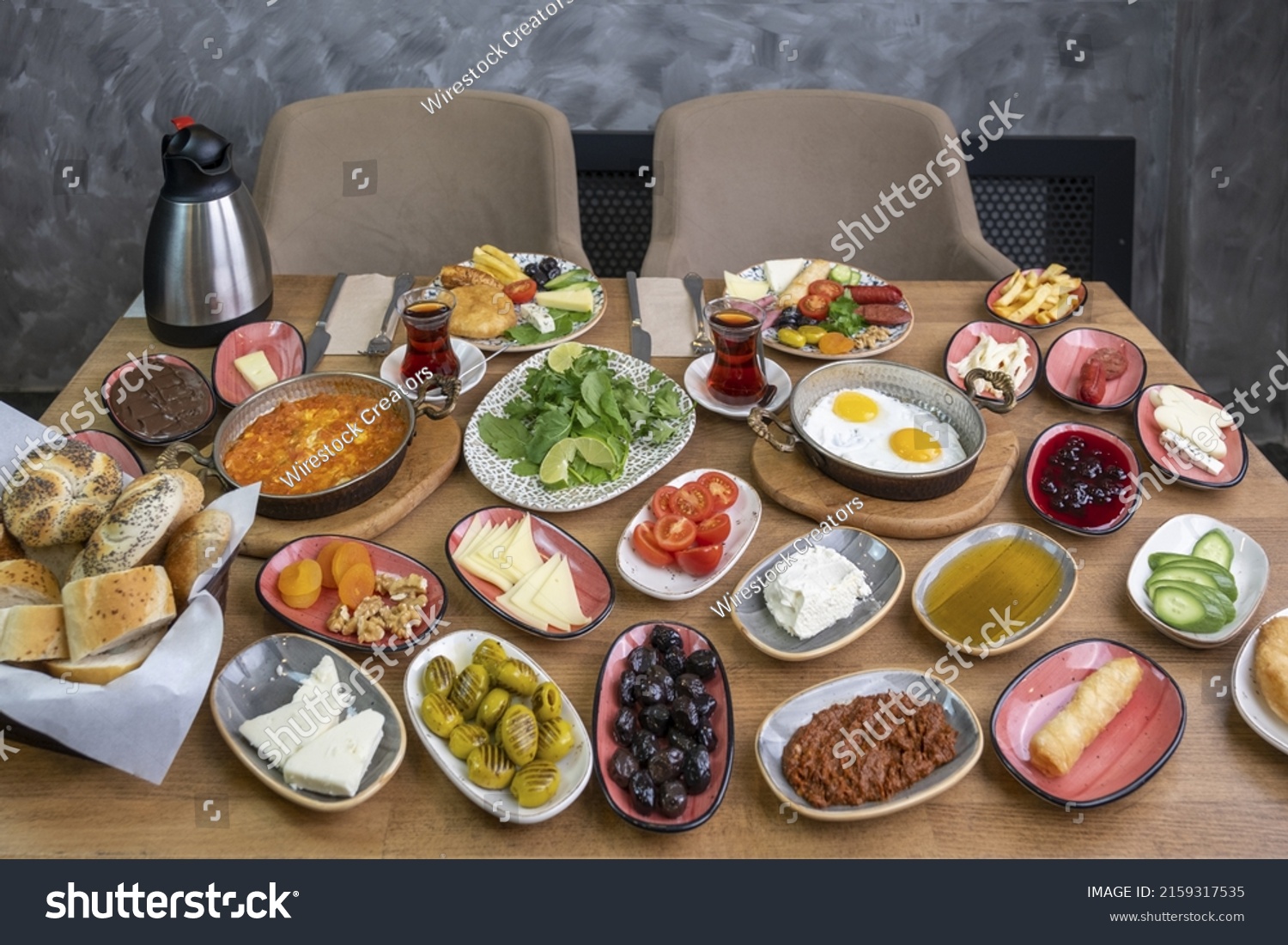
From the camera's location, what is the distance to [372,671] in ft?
5.23

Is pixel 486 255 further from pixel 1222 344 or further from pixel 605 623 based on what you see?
pixel 1222 344

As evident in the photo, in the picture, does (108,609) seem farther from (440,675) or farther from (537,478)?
(537,478)

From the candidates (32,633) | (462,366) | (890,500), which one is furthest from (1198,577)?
(32,633)

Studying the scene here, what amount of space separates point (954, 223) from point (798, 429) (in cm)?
162

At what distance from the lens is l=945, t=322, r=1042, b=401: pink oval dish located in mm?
2299

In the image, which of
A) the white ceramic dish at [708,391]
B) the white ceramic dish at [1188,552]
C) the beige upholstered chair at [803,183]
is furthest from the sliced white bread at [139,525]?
the beige upholstered chair at [803,183]

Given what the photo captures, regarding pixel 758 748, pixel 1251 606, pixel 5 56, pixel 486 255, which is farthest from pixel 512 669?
pixel 5 56

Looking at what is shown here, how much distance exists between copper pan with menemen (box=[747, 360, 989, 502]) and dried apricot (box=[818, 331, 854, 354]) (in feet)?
0.96

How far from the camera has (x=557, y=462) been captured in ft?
6.46

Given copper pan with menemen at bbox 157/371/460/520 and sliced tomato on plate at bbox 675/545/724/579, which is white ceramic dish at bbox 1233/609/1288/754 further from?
copper pan with menemen at bbox 157/371/460/520

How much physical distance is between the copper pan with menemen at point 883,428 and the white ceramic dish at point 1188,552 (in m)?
0.34

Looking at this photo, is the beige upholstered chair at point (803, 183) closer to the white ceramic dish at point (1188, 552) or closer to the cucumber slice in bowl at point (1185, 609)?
A: the white ceramic dish at point (1188, 552)

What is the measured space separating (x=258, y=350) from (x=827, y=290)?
142cm

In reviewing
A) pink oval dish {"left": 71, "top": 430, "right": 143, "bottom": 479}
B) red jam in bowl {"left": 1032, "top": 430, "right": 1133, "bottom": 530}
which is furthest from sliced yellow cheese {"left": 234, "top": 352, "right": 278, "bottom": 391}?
red jam in bowl {"left": 1032, "top": 430, "right": 1133, "bottom": 530}
